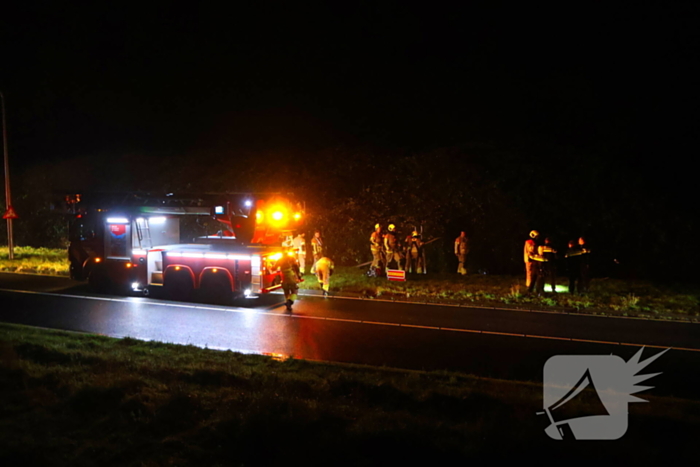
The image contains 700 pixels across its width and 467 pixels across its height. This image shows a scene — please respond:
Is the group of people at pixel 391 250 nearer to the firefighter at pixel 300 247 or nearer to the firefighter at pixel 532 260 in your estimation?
the firefighter at pixel 300 247

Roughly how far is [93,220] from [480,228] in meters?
14.5

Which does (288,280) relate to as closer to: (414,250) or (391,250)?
(391,250)

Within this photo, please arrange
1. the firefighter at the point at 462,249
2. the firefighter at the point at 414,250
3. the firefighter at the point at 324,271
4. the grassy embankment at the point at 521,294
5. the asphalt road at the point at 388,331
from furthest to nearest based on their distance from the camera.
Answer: the firefighter at the point at 414,250 → the firefighter at the point at 462,249 → the firefighter at the point at 324,271 → the grassy embankment at the point at 521,294 → the asphalt road at the point at 388,331

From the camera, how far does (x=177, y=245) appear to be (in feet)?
51.1

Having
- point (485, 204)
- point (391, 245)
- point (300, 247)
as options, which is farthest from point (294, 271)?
point (485, 204)

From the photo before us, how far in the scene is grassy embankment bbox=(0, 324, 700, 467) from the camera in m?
4.64

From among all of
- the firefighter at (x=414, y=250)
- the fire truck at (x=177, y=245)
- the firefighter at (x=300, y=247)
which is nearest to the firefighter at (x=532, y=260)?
the firefighter at (x=414, y=250)

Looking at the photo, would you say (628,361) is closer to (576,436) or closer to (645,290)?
(576,436)

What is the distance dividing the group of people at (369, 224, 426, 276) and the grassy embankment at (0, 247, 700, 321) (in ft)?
2.58

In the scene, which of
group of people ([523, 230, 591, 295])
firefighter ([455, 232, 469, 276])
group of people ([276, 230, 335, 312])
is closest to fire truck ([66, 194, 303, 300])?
group of people ([276, 230, 335, 312])

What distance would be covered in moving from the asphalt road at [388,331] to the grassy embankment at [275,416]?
4.23 feet

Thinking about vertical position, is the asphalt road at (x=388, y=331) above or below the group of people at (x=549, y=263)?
below

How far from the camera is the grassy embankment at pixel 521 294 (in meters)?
13.1

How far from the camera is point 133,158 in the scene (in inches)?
1590
